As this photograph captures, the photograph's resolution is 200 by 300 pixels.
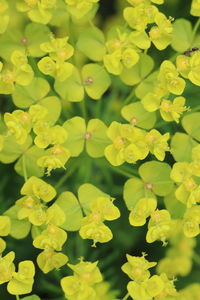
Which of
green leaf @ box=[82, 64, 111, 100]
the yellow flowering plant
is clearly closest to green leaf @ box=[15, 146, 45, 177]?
the yellow flowering plant

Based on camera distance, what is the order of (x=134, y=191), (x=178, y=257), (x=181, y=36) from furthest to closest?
1. (x=178, y=257)
2. (x=181, y=36)
3. (x=134, y=191)

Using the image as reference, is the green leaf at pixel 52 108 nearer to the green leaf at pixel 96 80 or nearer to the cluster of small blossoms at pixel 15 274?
the green leaf at pixel 96 80

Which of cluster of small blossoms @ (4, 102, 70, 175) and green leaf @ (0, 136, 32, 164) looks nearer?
cluster of small blossoms @ (4, 102, 70, 175)

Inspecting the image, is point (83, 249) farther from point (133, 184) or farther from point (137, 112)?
point (137, 112)

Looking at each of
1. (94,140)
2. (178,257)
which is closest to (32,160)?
(94,140)

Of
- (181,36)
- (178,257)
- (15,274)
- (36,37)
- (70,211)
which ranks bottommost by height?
(178,257)

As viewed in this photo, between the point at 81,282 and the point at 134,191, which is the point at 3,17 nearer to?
the point at 134,191

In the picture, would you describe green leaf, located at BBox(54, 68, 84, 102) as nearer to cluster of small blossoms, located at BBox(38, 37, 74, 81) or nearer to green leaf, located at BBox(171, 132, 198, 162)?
cluster of small blossoms, located at BBox(38, 37, 74, 81)

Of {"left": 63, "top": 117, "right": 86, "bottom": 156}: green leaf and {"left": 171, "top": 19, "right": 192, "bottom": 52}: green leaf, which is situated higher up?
{"left": 171, "top": 19, "right": 192, "bottom": 52}: green leaf
